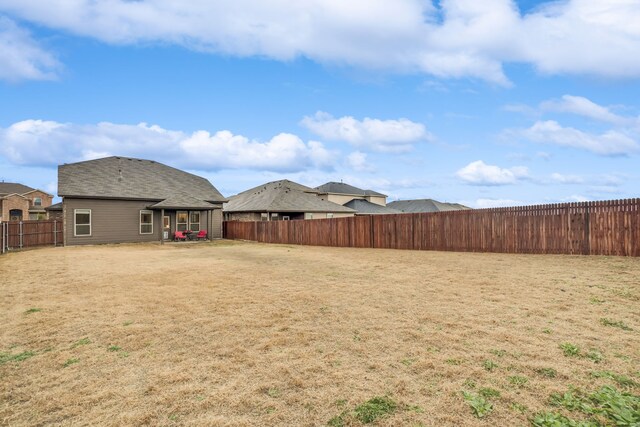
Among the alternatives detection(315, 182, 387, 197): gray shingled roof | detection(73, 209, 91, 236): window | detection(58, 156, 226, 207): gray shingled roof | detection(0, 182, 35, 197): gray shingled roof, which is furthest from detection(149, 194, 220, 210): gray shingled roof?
detection(0, 182, 35, 197): gray shingled roof

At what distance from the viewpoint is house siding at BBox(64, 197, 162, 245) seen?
81.4 ft

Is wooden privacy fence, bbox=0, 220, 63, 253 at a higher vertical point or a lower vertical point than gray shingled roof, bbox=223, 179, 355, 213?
lower

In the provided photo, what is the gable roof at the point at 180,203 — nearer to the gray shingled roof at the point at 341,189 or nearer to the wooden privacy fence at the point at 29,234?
the wooden privacy fence at the point at 29,234

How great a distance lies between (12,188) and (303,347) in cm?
7161

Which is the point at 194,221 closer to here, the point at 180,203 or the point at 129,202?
the point at 180,203

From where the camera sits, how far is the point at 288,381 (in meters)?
3.85

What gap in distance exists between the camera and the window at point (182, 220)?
1168 inches

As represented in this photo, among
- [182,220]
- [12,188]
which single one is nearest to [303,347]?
[182,220]

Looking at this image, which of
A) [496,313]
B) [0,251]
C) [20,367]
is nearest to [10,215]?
[0,251]

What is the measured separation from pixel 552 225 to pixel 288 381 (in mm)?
13937

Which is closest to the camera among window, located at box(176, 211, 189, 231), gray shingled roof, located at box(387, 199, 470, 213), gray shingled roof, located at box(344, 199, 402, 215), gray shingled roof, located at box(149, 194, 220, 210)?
gray shingled roof, located at box(149, 194, 220, 210)

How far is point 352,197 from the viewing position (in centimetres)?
5344

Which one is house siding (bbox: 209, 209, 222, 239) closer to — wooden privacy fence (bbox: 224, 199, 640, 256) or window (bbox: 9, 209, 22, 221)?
wooden privacy fence (bbox: 224, 199, 640, 256)

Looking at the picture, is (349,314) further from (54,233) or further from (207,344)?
(54,233)
